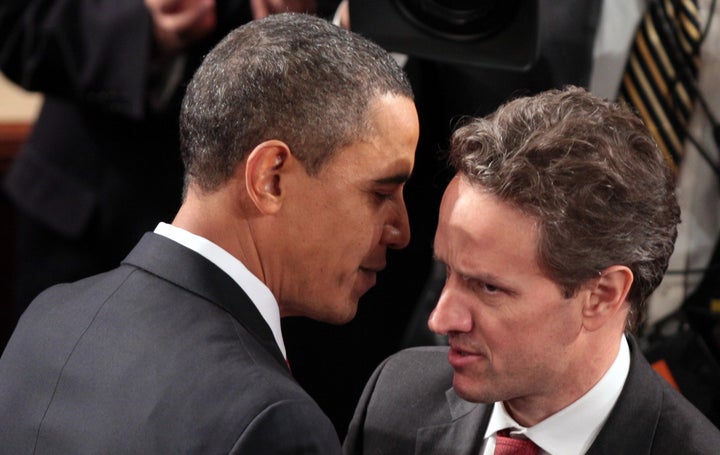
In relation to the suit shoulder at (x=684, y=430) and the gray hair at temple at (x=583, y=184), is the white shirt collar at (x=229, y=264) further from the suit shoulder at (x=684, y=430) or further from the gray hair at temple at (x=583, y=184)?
the suit shoulder at (x=684, y=430)

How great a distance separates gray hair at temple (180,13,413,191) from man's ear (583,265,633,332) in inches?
13.8

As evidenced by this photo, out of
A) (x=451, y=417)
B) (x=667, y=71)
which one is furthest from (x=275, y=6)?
(x=451, y=417)

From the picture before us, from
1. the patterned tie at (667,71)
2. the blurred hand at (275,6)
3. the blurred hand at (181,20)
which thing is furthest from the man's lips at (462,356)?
the blurred hand at (181,20)

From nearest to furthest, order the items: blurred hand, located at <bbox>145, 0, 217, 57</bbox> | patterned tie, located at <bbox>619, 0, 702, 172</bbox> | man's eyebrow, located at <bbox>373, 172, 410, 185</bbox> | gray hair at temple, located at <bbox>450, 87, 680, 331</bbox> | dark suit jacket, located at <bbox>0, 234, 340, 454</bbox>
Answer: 1. dark suit jacket, located at <bbox>0, 234, 340, 454</bbox>
2. gray hair at temple, located at <bbox>450, 87, 680, 331</bbox>
3. man's eyebrow, located at <bbox>373, 172, 410, 185</bbox>
4. patterned tie, located at <bbox>619, 0, 702, 172</bbox>
5. blurred hand, located at <bbox>145, 0, 217, 57</bbox>

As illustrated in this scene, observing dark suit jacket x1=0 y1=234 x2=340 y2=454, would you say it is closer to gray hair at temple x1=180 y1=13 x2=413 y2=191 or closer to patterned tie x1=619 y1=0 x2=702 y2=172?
gray hair at temple x1=180 y1=13 x2=413 y2=191

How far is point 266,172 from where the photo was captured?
162cm

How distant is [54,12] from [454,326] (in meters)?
1.58

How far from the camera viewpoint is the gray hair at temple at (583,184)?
155 centimetres

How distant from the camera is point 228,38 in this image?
170 cm

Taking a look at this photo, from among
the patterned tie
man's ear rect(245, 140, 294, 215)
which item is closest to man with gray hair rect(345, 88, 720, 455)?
man's ear rect(245, 140, 294, 215)

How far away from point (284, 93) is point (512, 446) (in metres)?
0.54

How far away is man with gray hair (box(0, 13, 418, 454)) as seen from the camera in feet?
4.97

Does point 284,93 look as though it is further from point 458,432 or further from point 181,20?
point 181,20

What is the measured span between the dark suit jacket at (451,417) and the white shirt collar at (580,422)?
17mm
